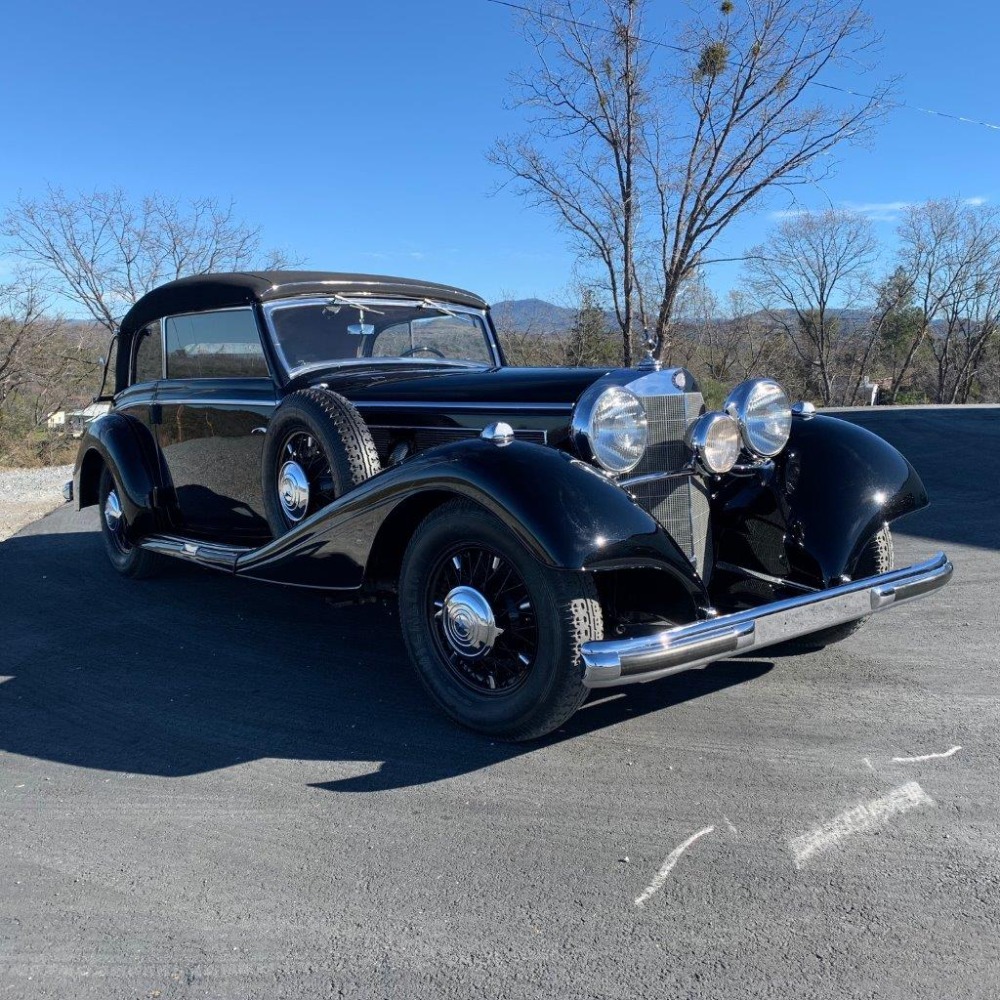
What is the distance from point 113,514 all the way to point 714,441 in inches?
161

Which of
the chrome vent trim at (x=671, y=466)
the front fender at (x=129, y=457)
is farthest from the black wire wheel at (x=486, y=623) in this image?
the front fender at (x=129, y=457)

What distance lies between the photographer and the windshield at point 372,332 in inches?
180

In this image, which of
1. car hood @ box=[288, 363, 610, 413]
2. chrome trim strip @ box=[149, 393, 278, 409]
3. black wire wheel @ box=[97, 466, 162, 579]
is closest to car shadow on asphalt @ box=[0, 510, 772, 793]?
black wire wheel @ box=[97, 466, 162, 579]

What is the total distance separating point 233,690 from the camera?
12.0ft

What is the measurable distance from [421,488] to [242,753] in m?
1.09

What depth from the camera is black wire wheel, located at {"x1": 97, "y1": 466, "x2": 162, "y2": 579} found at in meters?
5.53

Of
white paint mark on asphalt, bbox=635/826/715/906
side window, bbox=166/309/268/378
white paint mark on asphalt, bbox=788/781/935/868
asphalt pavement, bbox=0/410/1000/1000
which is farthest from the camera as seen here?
side window, bbox=166/309/268/378

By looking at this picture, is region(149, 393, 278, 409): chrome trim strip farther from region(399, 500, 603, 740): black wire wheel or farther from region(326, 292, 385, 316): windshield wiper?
region(399, 500, 603, 740): black wire wheel

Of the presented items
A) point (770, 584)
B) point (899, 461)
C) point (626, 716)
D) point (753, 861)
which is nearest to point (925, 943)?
point (753, 861)

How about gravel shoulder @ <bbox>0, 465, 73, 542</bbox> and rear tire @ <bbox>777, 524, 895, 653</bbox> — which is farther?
gravel shoulder @ <bbox>0, 465, 73, 542</bbox>

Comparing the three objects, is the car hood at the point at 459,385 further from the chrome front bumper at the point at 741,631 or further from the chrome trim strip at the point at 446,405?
the chrome front bumper at the point at 741,631

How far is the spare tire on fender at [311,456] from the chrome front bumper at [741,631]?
1.44 meters

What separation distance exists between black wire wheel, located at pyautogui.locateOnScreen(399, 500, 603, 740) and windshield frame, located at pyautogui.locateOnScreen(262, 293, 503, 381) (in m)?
1.63

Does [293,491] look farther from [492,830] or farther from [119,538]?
[119,538]
